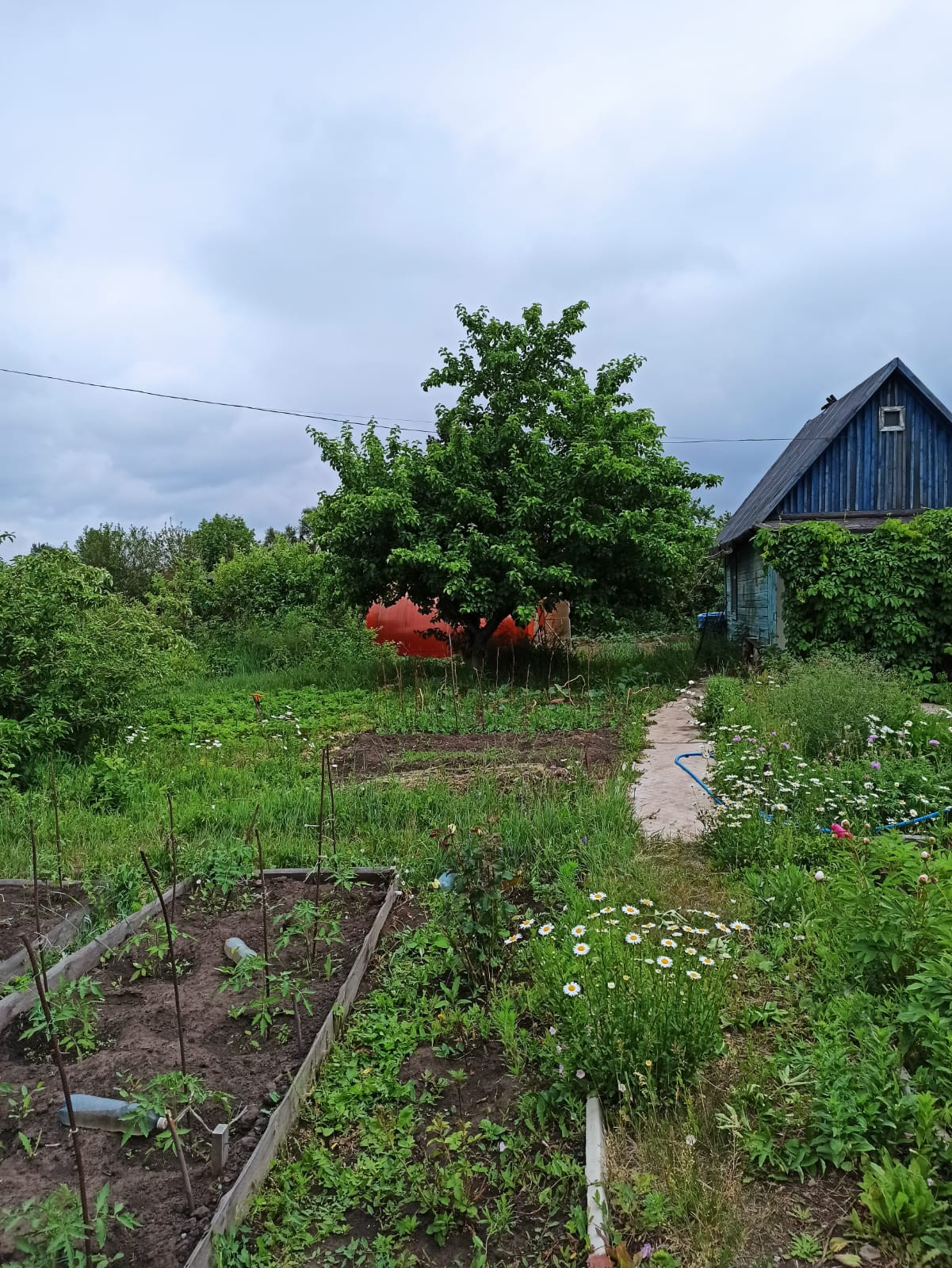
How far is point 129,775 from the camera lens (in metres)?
5.81

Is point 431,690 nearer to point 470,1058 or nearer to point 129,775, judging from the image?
point 129,775

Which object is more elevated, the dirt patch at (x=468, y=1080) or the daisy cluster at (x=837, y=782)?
the daisy cluster at (x=837, y=782)

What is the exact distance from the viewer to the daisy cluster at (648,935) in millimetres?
2502

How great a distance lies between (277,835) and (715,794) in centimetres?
276

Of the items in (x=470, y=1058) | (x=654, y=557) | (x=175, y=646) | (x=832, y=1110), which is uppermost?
(x=654, y=557)

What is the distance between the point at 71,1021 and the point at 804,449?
17.2 metres

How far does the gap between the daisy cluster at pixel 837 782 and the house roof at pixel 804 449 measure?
7780mm

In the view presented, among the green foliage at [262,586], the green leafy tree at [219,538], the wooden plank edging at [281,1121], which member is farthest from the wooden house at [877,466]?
the green leafy tree at [219,538]

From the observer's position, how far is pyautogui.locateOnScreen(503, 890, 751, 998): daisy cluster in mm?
2502

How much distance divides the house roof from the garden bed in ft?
36.9

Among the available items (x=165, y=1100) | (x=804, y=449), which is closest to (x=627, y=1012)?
(x=165, y=1100)

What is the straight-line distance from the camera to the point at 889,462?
13680 mm

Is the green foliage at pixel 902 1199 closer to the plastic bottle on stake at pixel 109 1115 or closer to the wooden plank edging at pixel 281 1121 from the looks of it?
the wooden plank edging at pixel 281 1121

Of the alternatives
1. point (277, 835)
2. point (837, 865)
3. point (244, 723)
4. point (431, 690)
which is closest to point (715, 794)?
point (837, 865)
